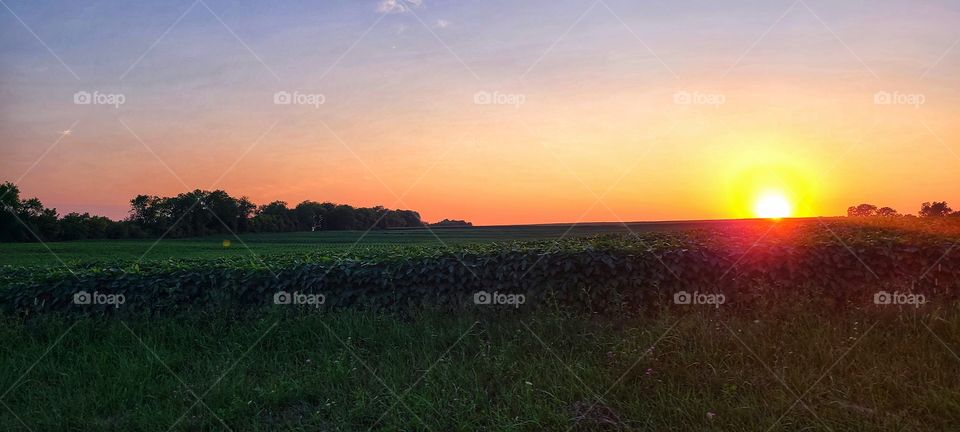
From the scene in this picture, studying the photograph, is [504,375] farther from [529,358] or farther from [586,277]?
[586,277]

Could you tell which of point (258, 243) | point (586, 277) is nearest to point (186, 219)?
point (258, 243)

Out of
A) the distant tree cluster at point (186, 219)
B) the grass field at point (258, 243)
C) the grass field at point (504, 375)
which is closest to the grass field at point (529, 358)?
the grass field at point (504, 375)

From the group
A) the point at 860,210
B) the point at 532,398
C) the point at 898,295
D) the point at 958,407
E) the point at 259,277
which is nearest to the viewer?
the point at 958,407

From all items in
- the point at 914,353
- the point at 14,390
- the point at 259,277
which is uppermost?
the point at 259,277

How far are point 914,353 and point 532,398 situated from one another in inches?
166

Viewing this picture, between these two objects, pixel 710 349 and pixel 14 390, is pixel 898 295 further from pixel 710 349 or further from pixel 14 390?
pixel 14 390

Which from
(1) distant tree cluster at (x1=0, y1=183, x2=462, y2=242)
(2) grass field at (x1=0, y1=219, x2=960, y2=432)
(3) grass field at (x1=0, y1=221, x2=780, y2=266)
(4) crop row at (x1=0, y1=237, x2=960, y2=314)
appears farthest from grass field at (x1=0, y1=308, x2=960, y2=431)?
(1) distant tree cluster at (x1=0, y1=183, x2=462, y2=242)

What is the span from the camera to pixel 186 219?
129 feet

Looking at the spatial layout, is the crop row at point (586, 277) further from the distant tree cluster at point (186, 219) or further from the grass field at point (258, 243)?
the distant tree cluster at point (186, 219)

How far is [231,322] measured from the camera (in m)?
8.58

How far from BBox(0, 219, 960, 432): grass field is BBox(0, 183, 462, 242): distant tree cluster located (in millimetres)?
31378

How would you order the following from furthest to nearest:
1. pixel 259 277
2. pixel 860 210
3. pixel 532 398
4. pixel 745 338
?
pixel 860 210
pixel 259 277
pixel 745 338
pixel 532 398

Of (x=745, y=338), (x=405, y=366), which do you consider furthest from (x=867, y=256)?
(x=405, y=366)

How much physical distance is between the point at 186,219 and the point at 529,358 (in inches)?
1530
